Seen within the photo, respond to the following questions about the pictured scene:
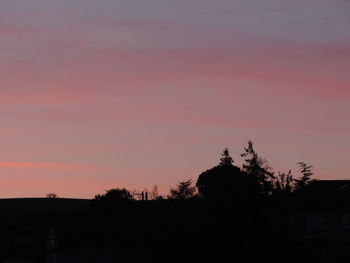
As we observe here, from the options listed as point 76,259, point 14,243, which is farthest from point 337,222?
point 14,243

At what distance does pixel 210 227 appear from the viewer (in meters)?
54.7

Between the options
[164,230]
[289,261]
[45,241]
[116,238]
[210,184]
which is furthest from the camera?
[210,184]

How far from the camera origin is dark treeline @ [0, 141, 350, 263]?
54.5m

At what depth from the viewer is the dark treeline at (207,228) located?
54500mm

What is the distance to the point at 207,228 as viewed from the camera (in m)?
54.8

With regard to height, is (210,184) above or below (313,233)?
above

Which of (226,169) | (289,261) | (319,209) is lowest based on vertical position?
(289,261)

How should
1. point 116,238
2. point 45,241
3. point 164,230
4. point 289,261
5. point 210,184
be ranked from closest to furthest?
point 289,261
point 164,230
point 116,238
point 45,241
point 210,184

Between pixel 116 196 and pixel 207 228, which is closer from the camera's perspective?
pixel 207 228

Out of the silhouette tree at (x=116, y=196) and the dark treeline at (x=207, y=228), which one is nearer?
the dark treeline at (x=207, y=228)

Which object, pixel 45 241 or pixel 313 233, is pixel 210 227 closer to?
pixel 313 233

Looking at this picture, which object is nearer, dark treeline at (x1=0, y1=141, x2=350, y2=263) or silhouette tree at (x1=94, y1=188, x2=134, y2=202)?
dark treeline at (x1=0, y1=141, x2=350, y2=263)

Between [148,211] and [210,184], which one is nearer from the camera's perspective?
[148,211]

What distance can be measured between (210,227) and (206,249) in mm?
1421
